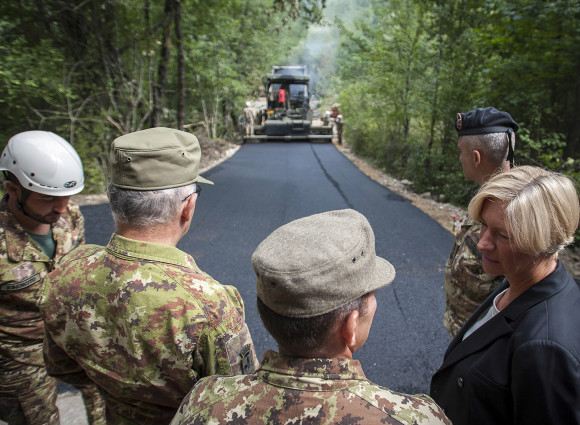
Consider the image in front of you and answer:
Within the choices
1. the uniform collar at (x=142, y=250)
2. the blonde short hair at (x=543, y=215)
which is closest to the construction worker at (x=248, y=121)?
the uniform collar at (x=142, y=250)

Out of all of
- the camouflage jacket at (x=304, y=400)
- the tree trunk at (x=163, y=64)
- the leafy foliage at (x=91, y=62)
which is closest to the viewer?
the camouflage jacket at (x=304, y=400)

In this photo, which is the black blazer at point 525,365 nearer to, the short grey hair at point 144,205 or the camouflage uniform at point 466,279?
the camouflage uniform at point 466,279

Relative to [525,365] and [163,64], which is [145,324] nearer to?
[525,365]

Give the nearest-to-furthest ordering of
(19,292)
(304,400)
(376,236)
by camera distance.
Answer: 1. (304,400)
2. (19,292)
3. (376,236)

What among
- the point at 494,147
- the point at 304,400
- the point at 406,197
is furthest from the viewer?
the point at 406,197

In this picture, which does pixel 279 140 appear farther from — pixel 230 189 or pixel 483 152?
pixel 483 152

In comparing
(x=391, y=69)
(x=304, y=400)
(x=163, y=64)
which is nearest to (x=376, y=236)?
(x=304, y=400)

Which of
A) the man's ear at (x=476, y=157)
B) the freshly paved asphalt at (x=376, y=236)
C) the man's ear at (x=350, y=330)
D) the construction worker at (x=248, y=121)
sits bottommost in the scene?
the construction worker at (x=248, y=121)

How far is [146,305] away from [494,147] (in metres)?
1.79

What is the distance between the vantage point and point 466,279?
1.89 metres

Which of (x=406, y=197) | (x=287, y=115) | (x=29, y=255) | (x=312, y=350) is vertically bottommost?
(x=287, y=115)

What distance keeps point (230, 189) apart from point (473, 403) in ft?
21.3

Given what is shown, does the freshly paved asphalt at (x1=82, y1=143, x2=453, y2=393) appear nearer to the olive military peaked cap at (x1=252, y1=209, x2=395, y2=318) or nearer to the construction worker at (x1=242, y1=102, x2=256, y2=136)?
the olive military peaked cap at (x1=252, y1=209, x2=395, y2=318)

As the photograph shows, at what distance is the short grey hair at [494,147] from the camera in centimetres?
200
